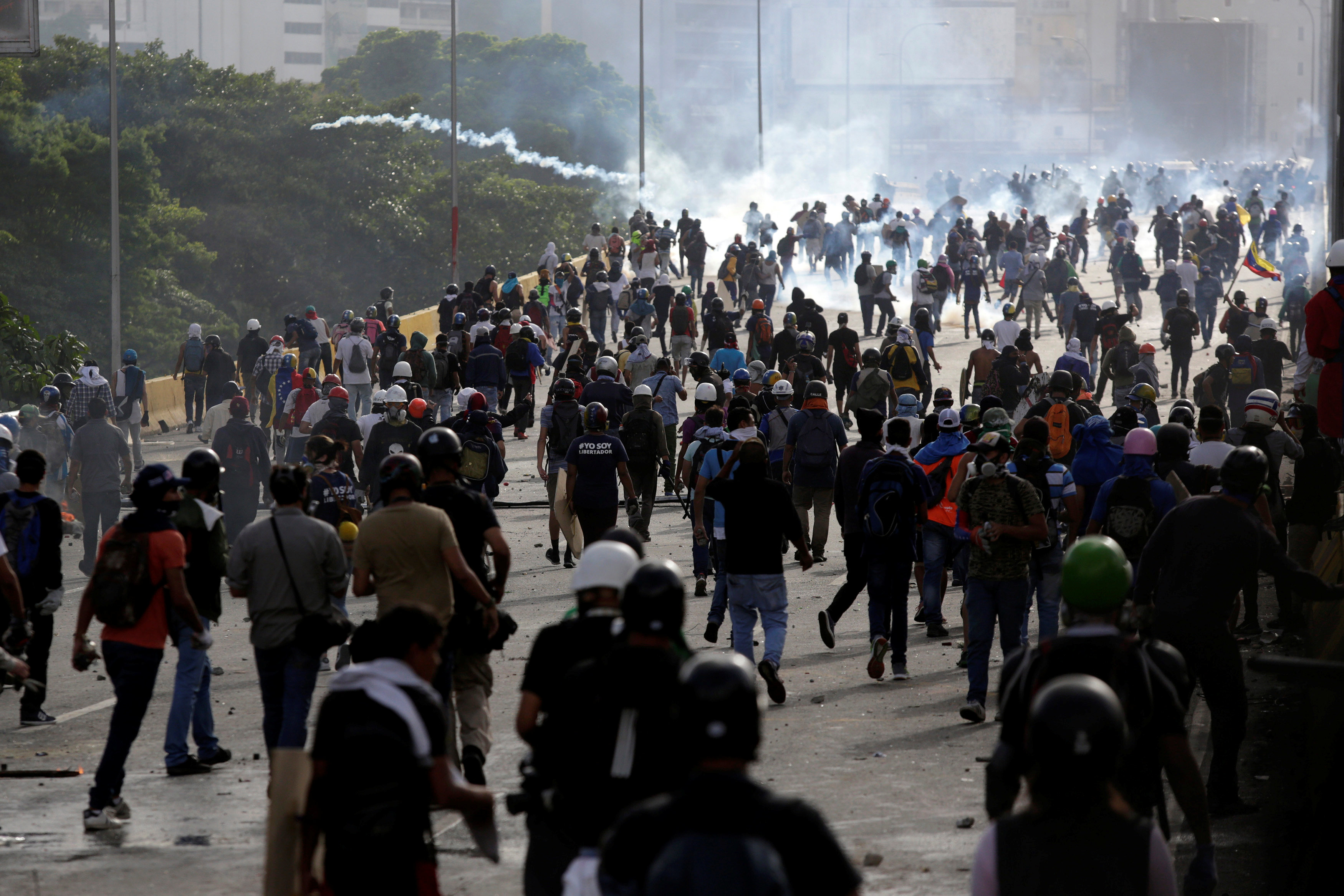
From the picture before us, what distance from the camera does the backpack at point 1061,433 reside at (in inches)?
535

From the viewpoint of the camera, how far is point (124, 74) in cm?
5425

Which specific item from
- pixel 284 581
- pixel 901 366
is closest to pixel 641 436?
pixel 901 366

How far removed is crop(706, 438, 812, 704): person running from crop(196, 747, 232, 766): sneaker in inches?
112

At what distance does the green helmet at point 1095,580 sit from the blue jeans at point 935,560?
5929 millimetres

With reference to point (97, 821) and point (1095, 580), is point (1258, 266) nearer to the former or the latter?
point (97, 821)

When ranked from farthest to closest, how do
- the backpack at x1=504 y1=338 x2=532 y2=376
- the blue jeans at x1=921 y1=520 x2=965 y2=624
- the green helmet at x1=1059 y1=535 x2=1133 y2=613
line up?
the backpack at x1=504 y1=338 x2=532 y2=376, the blue jeans at x1=921 y1=520 x2=965 y2=624, the green helmet at x1=1059 y1=535 x2=1133 y2=613

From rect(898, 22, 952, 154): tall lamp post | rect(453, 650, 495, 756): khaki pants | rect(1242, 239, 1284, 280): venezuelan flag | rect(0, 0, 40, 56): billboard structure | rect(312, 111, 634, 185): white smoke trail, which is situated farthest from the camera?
rect(898, 22, 952, 154): tall lamp post

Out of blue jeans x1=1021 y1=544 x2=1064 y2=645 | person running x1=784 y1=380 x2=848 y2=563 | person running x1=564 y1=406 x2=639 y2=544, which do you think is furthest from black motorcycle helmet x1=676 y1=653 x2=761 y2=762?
person running x1=784 y1=380 x2=848 y2=563

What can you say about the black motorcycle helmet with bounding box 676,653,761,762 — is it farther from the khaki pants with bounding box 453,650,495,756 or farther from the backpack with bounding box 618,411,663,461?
the backpack with bounding box 618,411,663,461

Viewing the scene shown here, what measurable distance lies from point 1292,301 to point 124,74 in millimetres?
39835

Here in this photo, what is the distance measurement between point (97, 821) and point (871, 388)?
12.1m

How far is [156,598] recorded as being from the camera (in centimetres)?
732

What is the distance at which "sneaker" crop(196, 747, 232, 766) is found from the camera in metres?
8.27

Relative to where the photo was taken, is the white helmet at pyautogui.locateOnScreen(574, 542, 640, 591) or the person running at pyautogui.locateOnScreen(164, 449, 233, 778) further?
the person running at pyautogui.locateOnScreen(164, 449, 233, 778)
